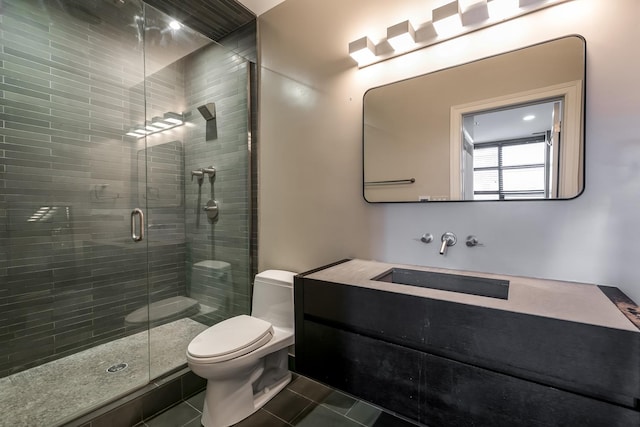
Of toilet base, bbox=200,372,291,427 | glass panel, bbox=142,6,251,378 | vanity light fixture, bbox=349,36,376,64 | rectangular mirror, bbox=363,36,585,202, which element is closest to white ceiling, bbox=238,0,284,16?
glass panel, bbox=142,6,251,378

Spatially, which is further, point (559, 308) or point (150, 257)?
point (150, 257)

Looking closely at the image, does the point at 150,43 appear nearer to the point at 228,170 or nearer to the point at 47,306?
the point at 228,170

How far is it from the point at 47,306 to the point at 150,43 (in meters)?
2.03

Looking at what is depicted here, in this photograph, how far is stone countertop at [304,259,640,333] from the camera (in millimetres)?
815

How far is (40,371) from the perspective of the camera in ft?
5.92

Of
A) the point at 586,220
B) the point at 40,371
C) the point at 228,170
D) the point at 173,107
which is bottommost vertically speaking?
the point at 40,371

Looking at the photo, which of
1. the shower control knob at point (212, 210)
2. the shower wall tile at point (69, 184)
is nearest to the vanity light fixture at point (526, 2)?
the shower control knob at point (212, 210)

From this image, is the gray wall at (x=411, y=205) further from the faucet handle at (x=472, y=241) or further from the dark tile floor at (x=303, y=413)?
the dark tile floor at (x=303, y=413)

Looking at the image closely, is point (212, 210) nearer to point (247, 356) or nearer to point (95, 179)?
point (95, 179)

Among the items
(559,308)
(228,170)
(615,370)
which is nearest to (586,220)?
(559,308)

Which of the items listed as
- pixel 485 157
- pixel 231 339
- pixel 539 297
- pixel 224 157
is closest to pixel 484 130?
pixel 485 157

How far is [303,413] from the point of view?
1576 millimetres

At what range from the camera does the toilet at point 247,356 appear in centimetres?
138

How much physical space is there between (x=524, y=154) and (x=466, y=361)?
91cm
